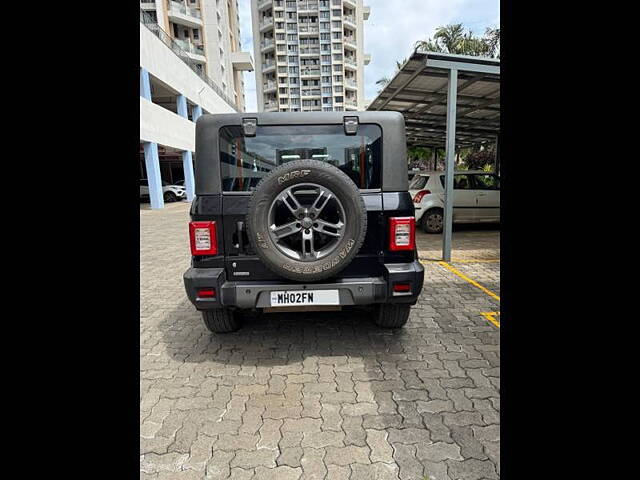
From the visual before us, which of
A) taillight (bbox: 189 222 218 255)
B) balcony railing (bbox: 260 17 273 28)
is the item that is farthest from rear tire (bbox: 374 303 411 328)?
balcony railing (bbox: 260 17 273 28)

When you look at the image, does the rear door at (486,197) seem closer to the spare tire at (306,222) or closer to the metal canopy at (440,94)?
the metal canopy at (440,94)

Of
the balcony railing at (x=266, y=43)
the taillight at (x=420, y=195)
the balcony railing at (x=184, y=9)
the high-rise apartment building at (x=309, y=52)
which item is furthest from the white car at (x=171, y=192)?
the balcony railing at (x=266, y=43)

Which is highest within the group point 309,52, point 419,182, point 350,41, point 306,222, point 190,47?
point 350,41

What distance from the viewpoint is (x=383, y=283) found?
282cm

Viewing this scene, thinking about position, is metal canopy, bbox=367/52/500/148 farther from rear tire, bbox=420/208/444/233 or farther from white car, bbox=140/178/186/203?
white car, bbox=140/178/186/203

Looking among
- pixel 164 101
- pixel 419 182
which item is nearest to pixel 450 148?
pixel 419 182

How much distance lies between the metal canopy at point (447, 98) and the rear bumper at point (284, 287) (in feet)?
12.1

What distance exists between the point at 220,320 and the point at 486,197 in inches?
289

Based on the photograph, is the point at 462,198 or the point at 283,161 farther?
the point at 462,198

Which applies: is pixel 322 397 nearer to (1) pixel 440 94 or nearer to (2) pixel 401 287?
(2) pixel 401 287

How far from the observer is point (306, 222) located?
2.60 m
